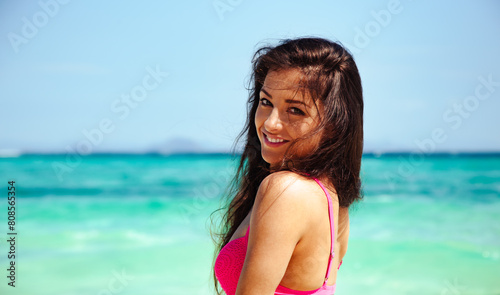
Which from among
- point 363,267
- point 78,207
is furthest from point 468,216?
point 78,207

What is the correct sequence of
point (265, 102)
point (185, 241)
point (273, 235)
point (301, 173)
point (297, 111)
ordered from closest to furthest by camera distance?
1. point (273, 235)
2. point (301, 173)
3. point (297, 111)
4. point (265, 102)
5. point (185, 241)

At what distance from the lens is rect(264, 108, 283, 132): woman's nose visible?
5.63ft

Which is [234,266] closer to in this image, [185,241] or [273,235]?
[273,235]

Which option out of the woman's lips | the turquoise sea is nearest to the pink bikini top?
the woman's lips

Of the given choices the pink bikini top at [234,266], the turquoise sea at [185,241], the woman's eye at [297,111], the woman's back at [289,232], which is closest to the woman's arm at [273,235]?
the woman's back at [289,232]

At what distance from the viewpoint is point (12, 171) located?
20938mm

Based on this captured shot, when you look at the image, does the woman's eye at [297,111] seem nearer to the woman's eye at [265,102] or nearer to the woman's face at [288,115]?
the woman's face at [288,115]

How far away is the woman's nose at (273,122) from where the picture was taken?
1715mm

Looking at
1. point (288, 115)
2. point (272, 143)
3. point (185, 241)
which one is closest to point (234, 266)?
point (272, 143)

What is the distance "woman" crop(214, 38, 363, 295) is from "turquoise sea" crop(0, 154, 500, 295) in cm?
107

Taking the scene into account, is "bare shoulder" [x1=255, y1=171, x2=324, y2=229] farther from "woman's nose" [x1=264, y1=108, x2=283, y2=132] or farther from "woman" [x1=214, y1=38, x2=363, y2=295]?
"woman's nose" [x1=264, y1=108, x2=283, y2=132]

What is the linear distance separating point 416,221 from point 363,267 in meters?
3.77

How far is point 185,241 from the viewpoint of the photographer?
8633 millimetres

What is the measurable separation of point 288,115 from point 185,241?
23.7ft
